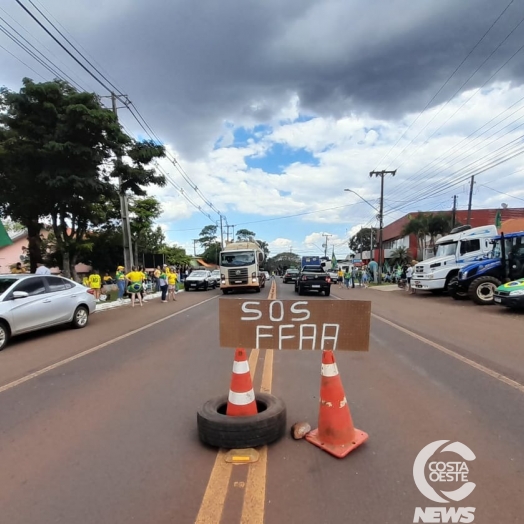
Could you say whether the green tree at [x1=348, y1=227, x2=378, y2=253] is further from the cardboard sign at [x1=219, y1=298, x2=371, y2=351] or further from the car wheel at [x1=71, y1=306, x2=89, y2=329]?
the cardboard sign at [x1=219, y1=298, x2=371, y2=351]

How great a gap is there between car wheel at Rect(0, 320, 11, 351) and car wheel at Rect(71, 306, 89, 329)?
7.63ft

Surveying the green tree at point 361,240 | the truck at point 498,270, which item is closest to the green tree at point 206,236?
the green tree at point 361,240

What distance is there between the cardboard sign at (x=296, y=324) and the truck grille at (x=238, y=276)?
20.6 meters

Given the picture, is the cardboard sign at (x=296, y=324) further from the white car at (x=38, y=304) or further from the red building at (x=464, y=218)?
the red building at (x=464, y=218)

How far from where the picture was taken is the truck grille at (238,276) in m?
24.7

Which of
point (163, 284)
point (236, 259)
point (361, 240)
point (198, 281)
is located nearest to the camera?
point (163, 284)

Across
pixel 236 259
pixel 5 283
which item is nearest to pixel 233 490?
pixel 5 283

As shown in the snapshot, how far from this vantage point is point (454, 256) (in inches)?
777

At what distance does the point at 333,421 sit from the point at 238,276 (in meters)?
21.3

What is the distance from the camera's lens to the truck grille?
80.9 ft

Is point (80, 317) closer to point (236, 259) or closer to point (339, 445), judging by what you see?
point (339, 445)

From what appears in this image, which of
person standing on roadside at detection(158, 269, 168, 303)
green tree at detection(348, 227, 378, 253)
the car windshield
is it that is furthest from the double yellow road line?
green tree at detection(348, 227, 378, 253)

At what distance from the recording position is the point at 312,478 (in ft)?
9.93

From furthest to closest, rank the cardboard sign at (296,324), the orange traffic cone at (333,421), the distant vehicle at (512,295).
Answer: the distant vehicle at (512,295)
the cardboard sign at (296,324)
the orange traffic cone at (333,421)
